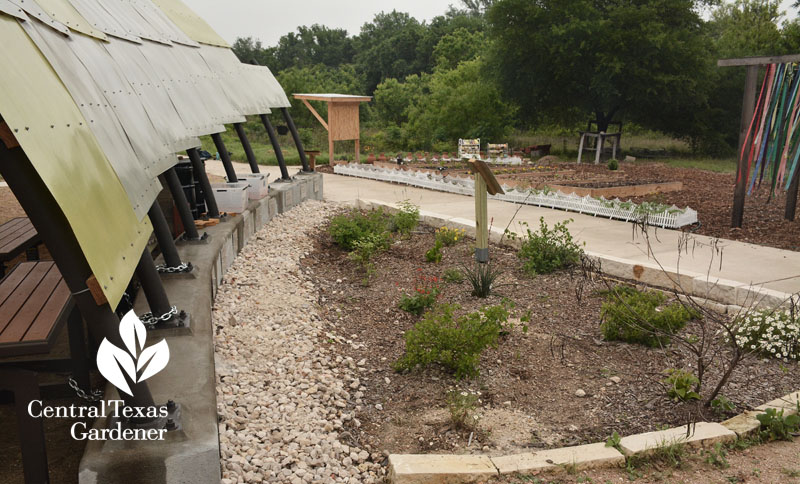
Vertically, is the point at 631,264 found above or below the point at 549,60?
below

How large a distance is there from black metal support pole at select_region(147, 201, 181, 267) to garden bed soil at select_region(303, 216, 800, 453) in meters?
1.40

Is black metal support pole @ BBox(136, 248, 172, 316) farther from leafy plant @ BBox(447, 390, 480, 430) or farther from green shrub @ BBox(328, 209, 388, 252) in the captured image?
green shrub @ BBox(328, 209, 388, 252)

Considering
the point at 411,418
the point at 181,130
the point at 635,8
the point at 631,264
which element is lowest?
the point at 411,418

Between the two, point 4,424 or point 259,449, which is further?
point 4,424

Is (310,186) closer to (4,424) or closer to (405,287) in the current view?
(405,287)

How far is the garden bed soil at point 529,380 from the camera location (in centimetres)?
373

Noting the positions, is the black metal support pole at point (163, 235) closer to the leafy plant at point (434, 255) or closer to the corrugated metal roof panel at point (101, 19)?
the corrugated metal roof panel at point (101, 19)

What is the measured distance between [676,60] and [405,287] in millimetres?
19165

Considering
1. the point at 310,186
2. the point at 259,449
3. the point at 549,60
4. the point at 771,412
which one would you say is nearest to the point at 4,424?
the point at 259,449

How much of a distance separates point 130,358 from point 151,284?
0.85 metres

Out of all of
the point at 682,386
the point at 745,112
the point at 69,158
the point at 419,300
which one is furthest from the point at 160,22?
the point at 745,112

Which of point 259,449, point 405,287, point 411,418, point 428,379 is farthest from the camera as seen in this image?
point 405,287

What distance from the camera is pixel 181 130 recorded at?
451cm

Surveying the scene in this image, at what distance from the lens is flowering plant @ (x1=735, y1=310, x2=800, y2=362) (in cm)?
433
